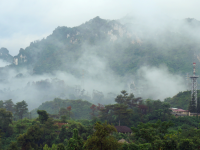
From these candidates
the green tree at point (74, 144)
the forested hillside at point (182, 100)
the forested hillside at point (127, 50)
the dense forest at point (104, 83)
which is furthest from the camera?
the forested hillside at point (127, 50)

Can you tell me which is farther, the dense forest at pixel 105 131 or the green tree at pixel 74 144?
the green tree at pixel 74 144

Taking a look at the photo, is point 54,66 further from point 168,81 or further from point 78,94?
point 168,81

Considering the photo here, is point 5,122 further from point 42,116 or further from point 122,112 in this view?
point 122,112

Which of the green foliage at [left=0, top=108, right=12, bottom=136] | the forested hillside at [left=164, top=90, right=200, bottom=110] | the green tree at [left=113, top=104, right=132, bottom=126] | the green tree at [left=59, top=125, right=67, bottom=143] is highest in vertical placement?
the forested hillside at [left=164, top=90, right=200, bottom=110]

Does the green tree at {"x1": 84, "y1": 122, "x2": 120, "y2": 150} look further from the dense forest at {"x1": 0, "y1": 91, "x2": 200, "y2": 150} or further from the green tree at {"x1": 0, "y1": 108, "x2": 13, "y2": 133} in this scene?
the green tree at {"x1": 0, "y1": 108, "x2": 13, "y2": 133}

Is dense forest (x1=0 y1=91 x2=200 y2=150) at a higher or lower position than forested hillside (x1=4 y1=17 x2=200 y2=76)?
lower

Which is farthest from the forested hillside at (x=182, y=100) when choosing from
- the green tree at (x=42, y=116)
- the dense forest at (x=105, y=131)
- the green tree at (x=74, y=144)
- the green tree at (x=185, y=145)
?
the green tree at (x=74, y=144)

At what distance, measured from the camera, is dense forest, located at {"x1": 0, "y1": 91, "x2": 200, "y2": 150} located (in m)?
19.7

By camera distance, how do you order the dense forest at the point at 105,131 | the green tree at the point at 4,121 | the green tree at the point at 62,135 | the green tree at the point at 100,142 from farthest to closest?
the green tree at the point at 4,121
the green tree at the point at 62,135
the dense forest at the point at 105,131
the green tree at the point at 100,142

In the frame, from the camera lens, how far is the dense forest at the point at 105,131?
1970 cm

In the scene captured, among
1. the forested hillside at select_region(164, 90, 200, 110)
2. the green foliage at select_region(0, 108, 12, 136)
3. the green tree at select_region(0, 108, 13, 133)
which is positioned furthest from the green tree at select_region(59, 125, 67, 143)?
the forested hillside at select_region(164, 90, 200, 110)

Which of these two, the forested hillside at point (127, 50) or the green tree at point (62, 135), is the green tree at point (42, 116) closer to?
the green tree at point (62, 135)

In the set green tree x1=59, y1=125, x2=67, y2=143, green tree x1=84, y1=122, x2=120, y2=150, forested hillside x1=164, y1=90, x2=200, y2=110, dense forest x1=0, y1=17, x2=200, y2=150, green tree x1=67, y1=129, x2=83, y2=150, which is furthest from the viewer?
forested hillside x1=164, y1=90, x2=200, y2=110

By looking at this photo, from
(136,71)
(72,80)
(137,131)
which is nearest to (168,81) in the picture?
(136,71)
